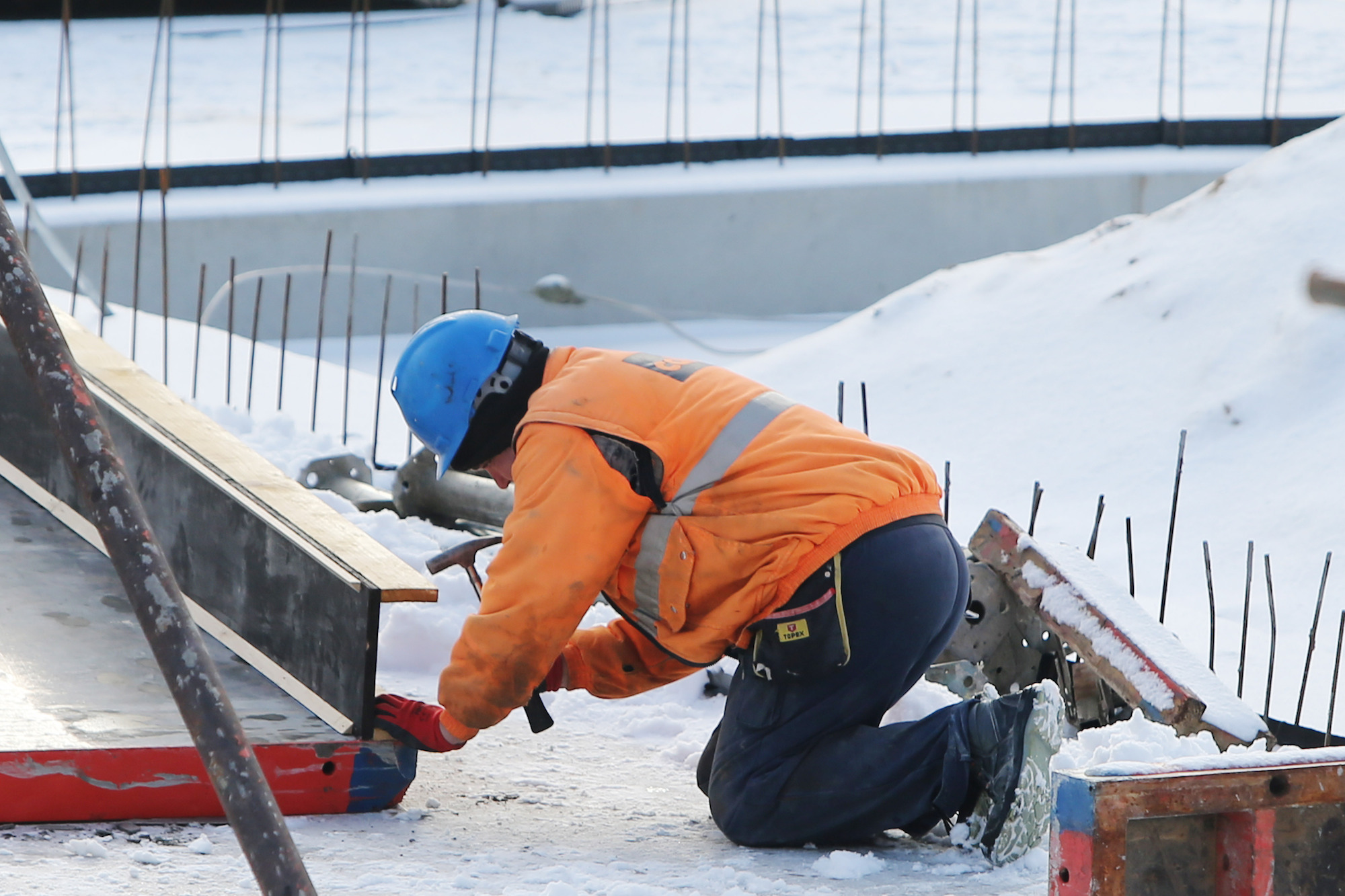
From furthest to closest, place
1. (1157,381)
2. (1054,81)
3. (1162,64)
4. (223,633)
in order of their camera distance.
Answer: (1162,64)
(1054,81)
(1157,381)
(223,633)

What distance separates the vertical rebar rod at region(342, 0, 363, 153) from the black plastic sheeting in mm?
275

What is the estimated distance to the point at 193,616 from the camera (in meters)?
3.08

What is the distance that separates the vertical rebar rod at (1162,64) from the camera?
9947 millimetres

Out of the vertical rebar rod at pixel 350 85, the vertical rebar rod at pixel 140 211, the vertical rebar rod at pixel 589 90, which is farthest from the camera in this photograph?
the vertical rebar rod at pixel 589 90

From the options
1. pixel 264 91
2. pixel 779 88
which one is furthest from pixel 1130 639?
pixel 264 91

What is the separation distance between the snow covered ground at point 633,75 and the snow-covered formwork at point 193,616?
569cm

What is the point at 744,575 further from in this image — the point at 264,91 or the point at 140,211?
the point at 264,91

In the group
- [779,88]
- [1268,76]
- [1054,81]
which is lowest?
[779,88]

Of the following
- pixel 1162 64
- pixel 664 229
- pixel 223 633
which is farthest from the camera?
pixel 1162 64

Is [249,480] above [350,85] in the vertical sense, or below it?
below

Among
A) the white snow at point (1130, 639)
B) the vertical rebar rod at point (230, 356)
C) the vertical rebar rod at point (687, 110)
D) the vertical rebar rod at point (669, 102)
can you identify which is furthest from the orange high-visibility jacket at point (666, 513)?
the vertical rebar rod at point (687, 110)

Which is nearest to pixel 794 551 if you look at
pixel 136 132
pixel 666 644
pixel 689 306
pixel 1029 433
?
pixel 666 644

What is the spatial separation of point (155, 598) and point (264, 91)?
27.5ft

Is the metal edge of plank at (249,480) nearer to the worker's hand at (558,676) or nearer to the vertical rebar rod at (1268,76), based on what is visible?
the worker's hand at (558,676)
